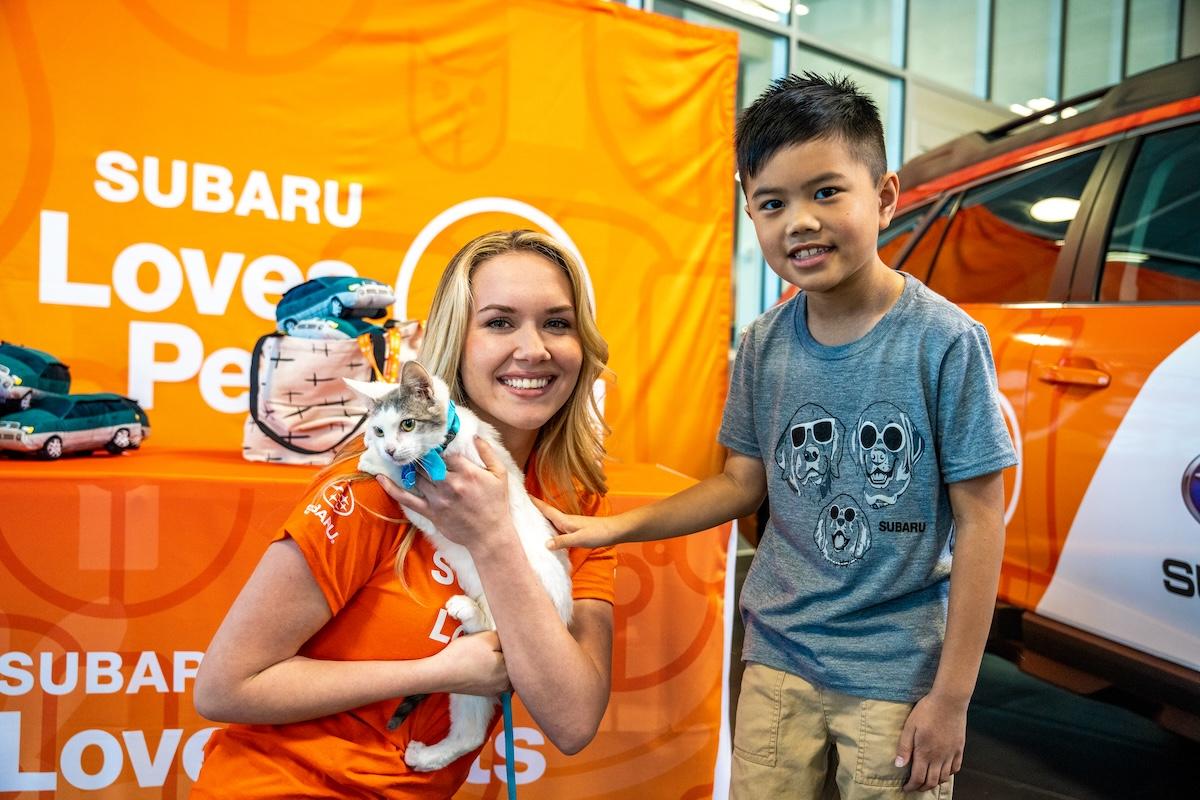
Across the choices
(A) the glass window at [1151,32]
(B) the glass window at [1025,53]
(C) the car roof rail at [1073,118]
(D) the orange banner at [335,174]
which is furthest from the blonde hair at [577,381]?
(A) the glass window at [1151,32]

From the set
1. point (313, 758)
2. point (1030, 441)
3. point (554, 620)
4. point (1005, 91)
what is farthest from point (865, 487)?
point (1005, 91)

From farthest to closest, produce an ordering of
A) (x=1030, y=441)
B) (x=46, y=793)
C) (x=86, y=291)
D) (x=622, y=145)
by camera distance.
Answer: (x=622, y=145) → (x=86, y=291) → (x=1030, y=441) → (x=46, y=793)

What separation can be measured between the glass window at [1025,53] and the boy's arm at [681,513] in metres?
7.13

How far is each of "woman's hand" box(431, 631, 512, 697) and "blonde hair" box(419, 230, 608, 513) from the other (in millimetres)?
295

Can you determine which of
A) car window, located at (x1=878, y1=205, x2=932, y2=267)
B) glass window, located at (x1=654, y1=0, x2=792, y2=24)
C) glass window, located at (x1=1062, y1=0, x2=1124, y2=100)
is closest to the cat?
car window, located at (x1=878, y1=205, x2=932, y2=267)

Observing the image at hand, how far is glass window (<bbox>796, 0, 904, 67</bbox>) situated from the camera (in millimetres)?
5727

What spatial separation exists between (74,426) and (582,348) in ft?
4.60

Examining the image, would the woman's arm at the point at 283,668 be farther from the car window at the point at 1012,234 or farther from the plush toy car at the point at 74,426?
the car window at the point at 1012,234

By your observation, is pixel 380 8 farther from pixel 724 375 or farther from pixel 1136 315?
pixel 1136 315

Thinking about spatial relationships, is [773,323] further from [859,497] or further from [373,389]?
[373,389]

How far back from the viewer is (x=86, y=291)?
2.41m

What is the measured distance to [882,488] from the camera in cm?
117

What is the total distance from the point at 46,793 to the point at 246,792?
3.58 ft

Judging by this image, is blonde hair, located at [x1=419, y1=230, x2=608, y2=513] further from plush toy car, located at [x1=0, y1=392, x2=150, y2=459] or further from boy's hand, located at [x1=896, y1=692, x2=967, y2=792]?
plush toy car, located at [x1=0, y1=392, x2=150, y2=459]
